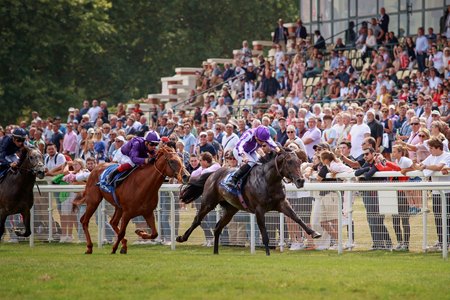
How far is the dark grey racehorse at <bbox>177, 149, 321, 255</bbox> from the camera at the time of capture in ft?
56.0

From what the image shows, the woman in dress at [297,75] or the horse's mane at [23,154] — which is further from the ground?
the woman in dress at [297,75]

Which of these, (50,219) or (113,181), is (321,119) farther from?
(113,181)

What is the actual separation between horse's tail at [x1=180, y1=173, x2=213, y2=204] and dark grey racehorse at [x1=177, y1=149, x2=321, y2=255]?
0.17 meters

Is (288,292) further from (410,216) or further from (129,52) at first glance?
(129,52)

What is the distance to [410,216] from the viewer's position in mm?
17000

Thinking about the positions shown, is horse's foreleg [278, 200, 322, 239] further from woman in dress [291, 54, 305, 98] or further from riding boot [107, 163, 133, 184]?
woman in dress [291, 54, 305, 98]

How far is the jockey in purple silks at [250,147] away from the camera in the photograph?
17734mm

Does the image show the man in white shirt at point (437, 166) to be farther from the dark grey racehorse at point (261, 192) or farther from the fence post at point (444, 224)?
the dark grey racehorse at point (261, 192)

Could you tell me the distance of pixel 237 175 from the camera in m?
17.8

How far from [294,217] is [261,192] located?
29.1 inches

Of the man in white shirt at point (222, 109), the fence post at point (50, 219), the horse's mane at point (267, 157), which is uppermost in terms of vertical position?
the man in white shirt at point (222, 109)

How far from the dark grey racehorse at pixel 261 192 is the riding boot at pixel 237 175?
102 millimetres

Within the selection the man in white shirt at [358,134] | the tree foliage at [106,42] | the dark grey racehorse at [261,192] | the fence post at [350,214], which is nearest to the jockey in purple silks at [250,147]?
the dark grey racehorse at [261,192]

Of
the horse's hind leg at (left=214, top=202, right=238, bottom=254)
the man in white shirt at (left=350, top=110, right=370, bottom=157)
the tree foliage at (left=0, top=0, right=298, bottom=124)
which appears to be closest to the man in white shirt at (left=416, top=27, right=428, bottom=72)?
the man in white shirt at (left=350, top=110, right=370, bottom=157)
